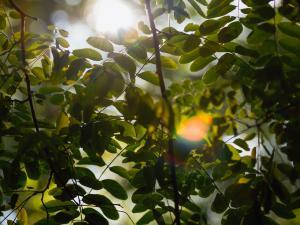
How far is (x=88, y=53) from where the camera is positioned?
2.36 m

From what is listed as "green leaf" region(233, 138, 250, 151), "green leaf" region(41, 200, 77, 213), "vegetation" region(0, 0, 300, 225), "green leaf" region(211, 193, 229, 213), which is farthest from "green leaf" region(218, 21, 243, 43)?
"green leaf" region(41, 200, 77, 213)

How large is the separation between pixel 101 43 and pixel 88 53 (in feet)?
0.40

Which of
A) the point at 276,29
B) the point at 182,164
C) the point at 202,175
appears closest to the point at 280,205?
the point at 202,175

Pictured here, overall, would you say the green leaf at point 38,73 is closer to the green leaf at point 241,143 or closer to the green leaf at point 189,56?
the green leaf at point 189,56

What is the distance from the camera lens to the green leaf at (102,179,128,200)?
8.41ft

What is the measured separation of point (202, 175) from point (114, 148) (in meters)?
0.55

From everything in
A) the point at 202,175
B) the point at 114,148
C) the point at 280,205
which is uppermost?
the point at 114,148

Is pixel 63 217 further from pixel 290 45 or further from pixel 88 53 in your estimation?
pixel 290 45

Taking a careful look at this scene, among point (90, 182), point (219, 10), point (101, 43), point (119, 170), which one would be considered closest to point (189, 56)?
point (219, 10)

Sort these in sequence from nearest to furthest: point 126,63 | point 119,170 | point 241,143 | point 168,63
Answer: point 126,63 → point 241,143 → point 168,63 → point 119,170

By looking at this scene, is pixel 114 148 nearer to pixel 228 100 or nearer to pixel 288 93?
pixel 228 100

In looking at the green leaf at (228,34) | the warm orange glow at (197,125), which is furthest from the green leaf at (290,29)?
the warm orange glow at (197,125)

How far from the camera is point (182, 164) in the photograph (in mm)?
2090

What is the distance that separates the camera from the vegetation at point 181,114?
1.73 metres
